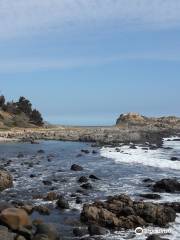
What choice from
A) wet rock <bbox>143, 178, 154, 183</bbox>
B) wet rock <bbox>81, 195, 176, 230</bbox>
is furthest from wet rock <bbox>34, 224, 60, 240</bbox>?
wet rock <bbox>143, 178, 154, 183</bbox>

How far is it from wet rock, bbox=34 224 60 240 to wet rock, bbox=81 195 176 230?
98.8 inches

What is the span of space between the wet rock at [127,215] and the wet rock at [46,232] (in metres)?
2.51

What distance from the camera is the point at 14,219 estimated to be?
17484 mm

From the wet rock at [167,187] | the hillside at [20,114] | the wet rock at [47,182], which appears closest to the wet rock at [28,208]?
the wet rock at [167,187]

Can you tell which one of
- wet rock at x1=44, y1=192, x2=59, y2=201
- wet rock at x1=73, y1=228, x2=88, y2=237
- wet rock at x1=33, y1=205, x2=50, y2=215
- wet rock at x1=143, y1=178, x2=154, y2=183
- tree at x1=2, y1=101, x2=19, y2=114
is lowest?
wet rock at x1=73, y1=228, x2=88, y2=237

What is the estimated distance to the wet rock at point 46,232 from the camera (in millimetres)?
16267

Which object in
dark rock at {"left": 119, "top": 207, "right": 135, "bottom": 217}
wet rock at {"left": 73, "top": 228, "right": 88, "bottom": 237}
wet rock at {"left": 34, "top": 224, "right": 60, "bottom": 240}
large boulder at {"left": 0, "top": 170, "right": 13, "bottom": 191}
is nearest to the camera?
wet rock at {"left": 34, "top": 224, "right": 60, "bottom": 240}

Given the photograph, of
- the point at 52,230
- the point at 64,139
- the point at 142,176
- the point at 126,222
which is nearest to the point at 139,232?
the point at 126,222

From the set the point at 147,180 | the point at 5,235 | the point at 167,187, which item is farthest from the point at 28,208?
the point at 147,180

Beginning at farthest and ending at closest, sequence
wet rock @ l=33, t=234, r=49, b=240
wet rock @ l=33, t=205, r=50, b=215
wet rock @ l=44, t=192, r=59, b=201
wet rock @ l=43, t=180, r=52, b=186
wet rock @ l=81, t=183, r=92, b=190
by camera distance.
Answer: wet rock @ l=43, t=180, r=52, b=186
wet rock @ l=81, t=183, r=92, b=190
wet rock @ l=44, t=192, r=59, b=201
wet rock @ l=33, t=205, r=50, b=215
wet rock @ l=33, t=234, r=49, b=240

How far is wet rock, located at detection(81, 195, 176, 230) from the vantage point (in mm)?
18953

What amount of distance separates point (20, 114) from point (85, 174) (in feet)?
238

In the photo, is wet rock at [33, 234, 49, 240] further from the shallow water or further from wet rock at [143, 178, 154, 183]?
wet rock at [143, 178, 154, 183]

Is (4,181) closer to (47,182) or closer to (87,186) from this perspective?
(47,182)
